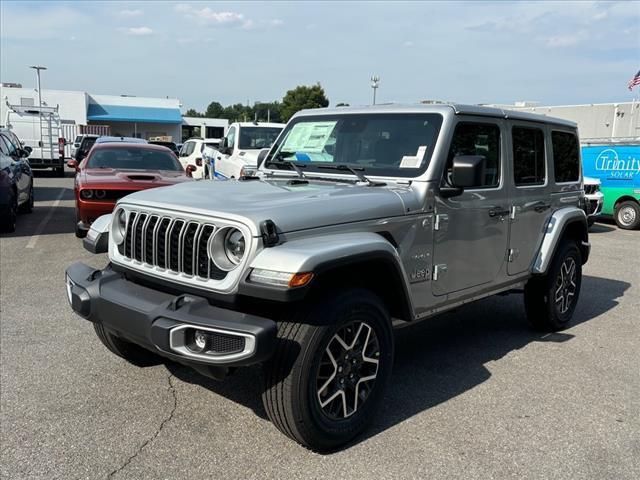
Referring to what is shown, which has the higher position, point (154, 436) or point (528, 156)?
point (528, 156)

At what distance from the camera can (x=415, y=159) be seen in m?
3.99

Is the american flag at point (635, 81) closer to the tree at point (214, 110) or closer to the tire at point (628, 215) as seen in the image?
the tire at point (628, 215)

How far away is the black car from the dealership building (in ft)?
100.0

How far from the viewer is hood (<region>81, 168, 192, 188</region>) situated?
8.40 metres

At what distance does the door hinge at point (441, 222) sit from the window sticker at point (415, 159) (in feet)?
1.26

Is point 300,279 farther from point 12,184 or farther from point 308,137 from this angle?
point 12,184

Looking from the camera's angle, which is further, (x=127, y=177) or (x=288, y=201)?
(x=127, y=177)

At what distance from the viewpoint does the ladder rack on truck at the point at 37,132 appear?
22.3 metres

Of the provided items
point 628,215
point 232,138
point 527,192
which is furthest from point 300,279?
point 628,215

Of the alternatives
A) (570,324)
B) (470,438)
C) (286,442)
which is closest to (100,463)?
(286,442)

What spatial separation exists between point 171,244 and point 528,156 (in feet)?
10.7

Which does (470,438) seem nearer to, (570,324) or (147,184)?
(570,324)

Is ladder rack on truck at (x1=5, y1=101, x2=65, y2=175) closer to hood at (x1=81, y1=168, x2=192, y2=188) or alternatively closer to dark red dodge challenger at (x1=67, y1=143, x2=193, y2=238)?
dark red dodge challenger at (x1=67, y1=143, x2=193, y2=238)

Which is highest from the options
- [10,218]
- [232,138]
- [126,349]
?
[232,138]
